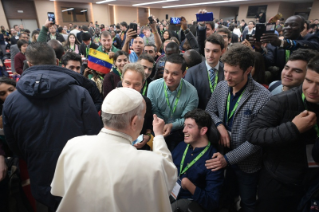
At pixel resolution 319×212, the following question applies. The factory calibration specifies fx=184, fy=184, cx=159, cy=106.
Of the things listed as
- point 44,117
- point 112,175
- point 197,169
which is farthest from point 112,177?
point 197,169

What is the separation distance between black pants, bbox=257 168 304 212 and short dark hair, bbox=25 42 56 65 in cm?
213

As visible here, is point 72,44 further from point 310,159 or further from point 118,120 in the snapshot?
point 310,159

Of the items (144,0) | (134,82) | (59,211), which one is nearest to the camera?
(59,211)

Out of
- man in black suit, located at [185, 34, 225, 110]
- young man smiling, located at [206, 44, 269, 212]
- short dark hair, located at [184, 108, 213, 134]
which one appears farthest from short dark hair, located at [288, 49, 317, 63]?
short dark hair, located at [184, 108, 213, 134]

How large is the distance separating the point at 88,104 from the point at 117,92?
653 millimetres

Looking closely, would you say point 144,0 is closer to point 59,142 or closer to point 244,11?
point 244,11

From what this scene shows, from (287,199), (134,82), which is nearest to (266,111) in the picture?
(287,199)

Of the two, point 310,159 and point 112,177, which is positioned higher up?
point 112,177

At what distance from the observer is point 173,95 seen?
2123 millimetres

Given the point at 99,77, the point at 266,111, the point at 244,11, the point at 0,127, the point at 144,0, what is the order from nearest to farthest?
the point at 266,111 → the point at 0,127 → the point at 99,77 → the point at 144,0 → the point at 244,11

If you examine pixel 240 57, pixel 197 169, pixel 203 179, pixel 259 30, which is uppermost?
pixel 259 30

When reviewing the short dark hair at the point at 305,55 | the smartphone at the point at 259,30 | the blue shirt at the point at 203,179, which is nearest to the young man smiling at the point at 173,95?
the blue shirt at the point at 203,179

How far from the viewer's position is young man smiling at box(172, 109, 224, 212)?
167 cm

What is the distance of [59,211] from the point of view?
39.5 inches
